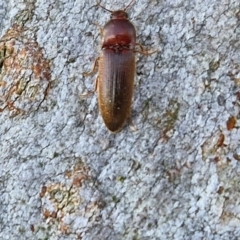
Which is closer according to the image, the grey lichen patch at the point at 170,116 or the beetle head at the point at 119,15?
the grey lichen patch at the point at 170,116

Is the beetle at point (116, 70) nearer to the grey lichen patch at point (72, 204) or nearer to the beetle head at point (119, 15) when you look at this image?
the beetle head at point (119, 15)

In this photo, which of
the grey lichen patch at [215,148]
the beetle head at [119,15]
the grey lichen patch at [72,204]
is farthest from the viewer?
the beetle head at [119,15]

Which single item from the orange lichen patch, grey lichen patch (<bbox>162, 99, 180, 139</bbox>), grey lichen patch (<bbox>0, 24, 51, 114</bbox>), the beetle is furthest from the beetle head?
the orange lichen patch

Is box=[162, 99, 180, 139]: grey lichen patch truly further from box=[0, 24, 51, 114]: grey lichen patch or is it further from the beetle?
box=[0, 24, 51, 114]: grey lichen patch

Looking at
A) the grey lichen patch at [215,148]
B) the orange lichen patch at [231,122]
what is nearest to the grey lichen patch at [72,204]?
the grey lichen patch at [215,148]

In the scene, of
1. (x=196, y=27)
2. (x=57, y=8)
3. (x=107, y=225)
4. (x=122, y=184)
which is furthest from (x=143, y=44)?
(x=107, y=225)

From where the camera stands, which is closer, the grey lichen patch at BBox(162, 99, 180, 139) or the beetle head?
the grey lichen patch at BBox(162, 99, 180, 139)
